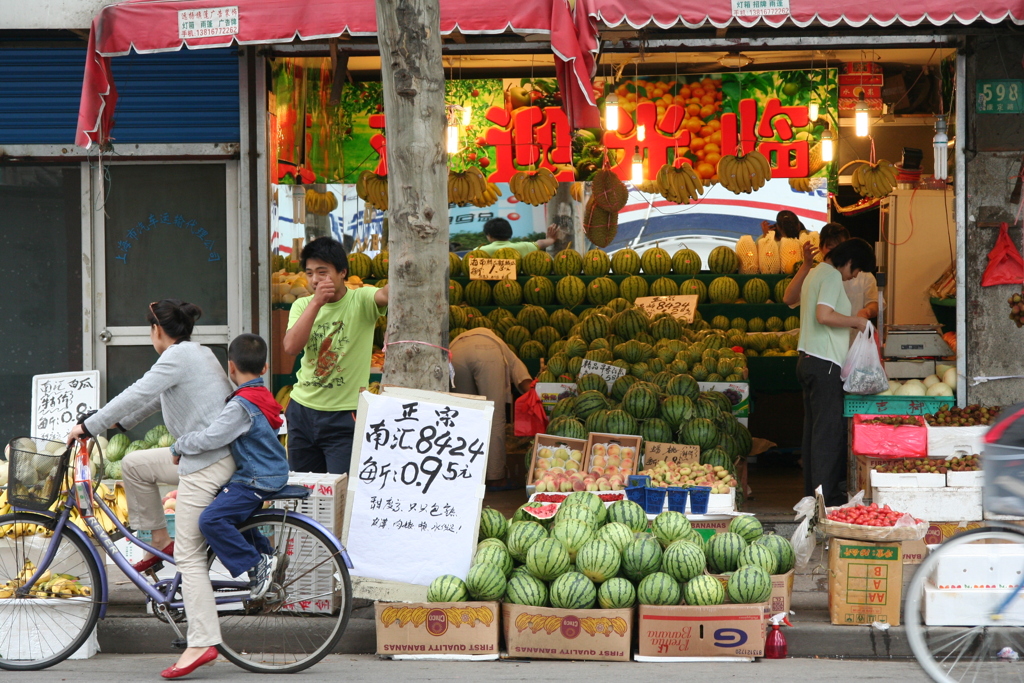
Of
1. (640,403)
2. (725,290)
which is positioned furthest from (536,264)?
(640,403)

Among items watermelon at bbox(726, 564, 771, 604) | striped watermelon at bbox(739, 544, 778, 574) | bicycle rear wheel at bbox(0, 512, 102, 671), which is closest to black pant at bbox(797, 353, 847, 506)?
striped watermelon at bbox(739, 544, 778, 574)

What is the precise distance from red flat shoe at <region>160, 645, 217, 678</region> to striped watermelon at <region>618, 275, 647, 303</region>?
6.69 metres

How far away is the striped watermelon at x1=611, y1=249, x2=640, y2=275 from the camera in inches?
432

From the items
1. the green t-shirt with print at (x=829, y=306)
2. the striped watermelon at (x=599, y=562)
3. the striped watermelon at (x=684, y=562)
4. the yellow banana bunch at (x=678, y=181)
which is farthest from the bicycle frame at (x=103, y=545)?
the yellow banana bunch at (x=678, y=181)

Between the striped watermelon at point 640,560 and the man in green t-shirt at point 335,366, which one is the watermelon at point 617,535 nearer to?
the striped watermelon at point 640,560

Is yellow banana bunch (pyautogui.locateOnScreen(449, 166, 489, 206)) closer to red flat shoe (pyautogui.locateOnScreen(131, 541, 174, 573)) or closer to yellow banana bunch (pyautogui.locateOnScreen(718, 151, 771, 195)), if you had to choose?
yellow banana bunch (pyautogui.locateOnScreen(718, 151, 771, 195))

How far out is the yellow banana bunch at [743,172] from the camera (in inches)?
397

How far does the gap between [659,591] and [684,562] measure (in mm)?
219

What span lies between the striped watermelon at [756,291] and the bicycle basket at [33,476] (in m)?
7.43

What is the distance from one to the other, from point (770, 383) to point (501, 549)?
18.0ft

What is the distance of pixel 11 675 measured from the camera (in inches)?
198

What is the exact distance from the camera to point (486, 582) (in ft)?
17.3

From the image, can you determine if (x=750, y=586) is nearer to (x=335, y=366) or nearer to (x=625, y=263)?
(x=335, y=366)

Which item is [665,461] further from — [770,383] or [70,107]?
[70,107]
